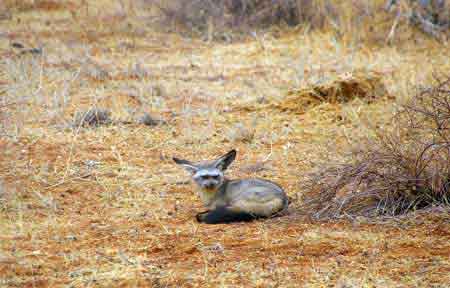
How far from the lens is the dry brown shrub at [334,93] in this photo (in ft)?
31.0

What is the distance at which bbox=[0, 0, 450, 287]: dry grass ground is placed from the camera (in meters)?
4.83

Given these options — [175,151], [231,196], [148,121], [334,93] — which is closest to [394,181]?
[231,196]

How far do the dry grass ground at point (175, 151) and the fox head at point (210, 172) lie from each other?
265mm

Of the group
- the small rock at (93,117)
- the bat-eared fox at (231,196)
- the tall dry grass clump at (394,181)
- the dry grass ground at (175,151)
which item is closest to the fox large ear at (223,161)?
the bat-eared fox at (231,196)

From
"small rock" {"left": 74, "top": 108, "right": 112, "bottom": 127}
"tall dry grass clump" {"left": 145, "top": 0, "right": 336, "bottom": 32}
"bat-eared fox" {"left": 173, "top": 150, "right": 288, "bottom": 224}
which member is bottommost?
"tall dry grass clump" {"left": 145, "top": 0, "right": 336, "bottom": 32}

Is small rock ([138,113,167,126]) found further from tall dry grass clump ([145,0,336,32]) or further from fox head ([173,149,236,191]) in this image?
tall dry grass clump ([145,0,336,32])

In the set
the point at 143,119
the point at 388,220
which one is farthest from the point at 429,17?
the point at 388,220

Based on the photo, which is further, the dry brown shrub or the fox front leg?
the dry brown shrub

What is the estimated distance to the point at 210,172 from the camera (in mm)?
6098

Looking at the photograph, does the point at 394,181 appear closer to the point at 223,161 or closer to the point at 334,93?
the point at 223,161

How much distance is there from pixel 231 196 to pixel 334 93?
150 inches

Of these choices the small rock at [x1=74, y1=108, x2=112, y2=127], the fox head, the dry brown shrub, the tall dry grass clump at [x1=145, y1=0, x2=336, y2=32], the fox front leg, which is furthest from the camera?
the tall dry grass clump at [x1=145, y1=0, x2=336, y2=32]

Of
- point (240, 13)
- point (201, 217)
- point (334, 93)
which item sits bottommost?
point (240, 13)

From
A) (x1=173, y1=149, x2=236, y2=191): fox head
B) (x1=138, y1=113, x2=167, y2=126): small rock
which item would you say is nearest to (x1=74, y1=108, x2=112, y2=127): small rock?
(x1=138, y1=113, x2=167, y2=126): small rock
